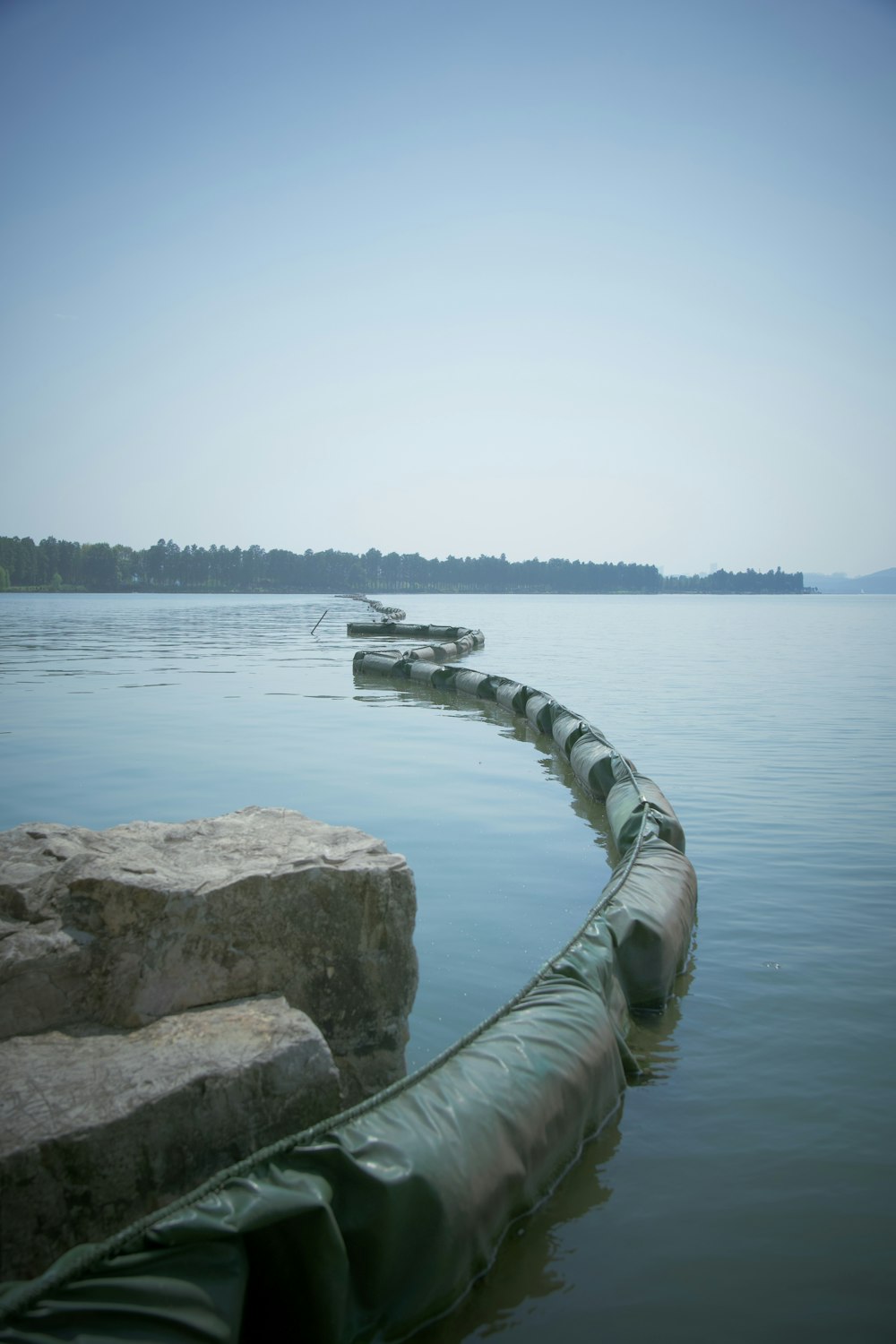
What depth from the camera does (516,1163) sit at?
3.05 meters

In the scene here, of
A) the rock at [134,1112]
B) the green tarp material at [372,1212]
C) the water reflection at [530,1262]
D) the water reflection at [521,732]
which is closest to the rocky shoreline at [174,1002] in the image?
the rock at [134,1112]

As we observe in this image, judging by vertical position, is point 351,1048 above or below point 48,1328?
below

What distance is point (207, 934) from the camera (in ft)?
12.3

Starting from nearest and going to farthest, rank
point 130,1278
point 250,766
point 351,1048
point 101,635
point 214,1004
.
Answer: point 130,1278, point 214,1004, point 351,1048, point 250,766, point 101,635

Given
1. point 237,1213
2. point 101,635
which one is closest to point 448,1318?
point 237,1213

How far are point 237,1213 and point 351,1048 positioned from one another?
171cm

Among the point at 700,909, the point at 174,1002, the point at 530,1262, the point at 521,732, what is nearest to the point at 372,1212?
the point at 530,1262

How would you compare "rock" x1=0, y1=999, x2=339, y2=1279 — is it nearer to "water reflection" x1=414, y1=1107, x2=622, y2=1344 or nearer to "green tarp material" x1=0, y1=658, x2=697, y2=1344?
"green tarp material" x1=0, y1=658, x2=697, y2=1344

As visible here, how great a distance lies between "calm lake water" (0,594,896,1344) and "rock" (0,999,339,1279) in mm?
852

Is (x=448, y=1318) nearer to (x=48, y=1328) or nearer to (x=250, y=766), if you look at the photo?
(x=48, y=1328)

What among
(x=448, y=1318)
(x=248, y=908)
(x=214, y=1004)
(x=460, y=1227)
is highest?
(x=248, y=908)

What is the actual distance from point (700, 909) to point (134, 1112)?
451cm

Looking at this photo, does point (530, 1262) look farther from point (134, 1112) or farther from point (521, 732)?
point (521, 732)

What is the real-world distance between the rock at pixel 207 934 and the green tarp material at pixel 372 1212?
2.31 ft
